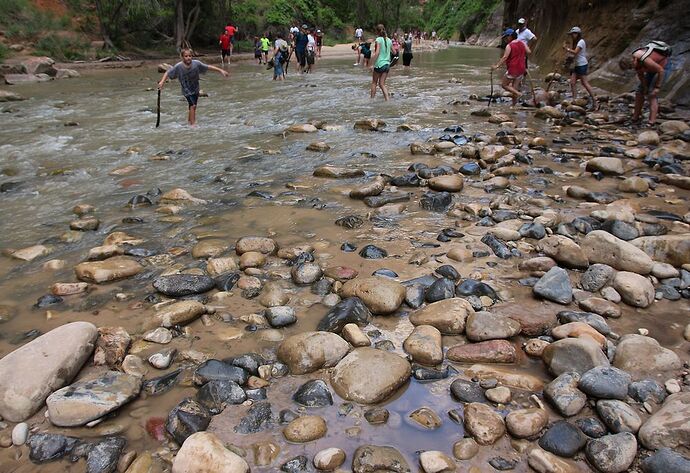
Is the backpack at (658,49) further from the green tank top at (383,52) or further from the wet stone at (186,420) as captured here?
the wet stone at (186,420)

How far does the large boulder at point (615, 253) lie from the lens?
3.59 metres

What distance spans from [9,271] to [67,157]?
426 cm

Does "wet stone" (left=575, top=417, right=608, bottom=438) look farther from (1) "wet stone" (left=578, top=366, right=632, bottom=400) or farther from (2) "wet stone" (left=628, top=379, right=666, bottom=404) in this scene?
(2) "wet stone" (left=628, top=379, right=666, bottom=404)

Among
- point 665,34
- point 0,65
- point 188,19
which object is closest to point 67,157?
point 665,34

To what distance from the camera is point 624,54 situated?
12570 mm

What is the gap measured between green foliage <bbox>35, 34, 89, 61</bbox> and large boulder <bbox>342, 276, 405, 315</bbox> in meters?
26.4

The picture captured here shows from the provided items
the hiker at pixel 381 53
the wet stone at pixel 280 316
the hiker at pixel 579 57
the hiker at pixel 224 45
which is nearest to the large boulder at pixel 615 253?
A: the wet stone at pixel 280 316

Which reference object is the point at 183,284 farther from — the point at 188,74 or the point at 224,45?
the point at 224,45

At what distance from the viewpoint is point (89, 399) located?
243cm

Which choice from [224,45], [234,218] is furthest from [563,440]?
[224,45]

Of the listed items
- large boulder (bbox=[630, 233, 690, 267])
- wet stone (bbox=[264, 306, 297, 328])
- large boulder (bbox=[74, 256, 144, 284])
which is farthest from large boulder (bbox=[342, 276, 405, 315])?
large boulder (bbox=[630, 233, 690, 267])

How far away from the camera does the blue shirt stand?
353 inches

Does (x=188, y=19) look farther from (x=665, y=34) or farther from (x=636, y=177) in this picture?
(x=636, y=177)

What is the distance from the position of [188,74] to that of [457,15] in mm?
65801
